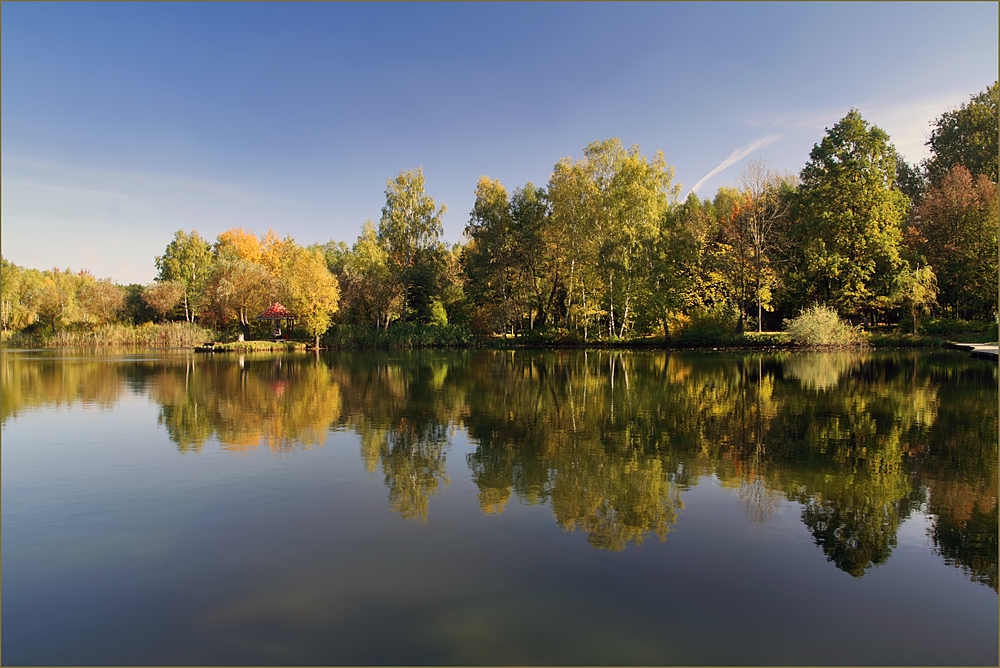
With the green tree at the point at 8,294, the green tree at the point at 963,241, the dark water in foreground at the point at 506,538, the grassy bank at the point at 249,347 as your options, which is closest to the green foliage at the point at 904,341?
the green tree at the point at 963,241

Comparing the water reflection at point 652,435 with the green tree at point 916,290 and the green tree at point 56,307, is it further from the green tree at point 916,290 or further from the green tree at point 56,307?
the green tree at point 56,307

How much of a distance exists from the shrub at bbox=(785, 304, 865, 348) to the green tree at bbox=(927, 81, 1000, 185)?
57.6 feet

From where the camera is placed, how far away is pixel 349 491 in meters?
7.38

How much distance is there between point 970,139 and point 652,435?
163 ft

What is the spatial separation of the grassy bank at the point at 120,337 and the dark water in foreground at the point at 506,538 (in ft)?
133

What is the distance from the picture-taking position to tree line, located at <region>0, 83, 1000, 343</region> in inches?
1497

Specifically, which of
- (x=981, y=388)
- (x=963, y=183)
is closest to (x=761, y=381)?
(x=981, y=388)

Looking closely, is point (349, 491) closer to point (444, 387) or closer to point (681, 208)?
point (444, 387)

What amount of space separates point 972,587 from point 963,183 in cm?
4366

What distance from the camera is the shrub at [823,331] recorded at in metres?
35.2

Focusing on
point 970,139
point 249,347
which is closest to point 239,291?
point 249,347

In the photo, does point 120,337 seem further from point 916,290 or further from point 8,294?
point 916,290

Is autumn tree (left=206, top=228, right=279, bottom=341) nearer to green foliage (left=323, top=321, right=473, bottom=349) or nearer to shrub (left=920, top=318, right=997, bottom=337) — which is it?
green foliage (left=323, top=321, right=473, bottom=349)

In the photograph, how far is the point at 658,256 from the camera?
40812 millimetres
